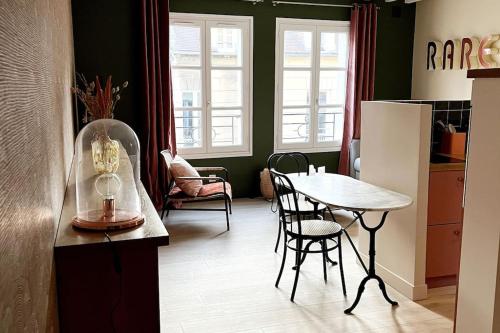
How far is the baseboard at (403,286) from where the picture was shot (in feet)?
11.1

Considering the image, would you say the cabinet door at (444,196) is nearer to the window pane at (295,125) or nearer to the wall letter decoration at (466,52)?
the wall letter decoration at (466,52)

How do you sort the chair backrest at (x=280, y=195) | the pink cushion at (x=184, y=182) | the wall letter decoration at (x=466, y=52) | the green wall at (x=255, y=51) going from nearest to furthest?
the chair backrest at (x=280, y=195) < the pink cushion at (x=184, y=182) < the green wall at (x=255, y=51) < the wall letter decoration at (x=466, y=52)

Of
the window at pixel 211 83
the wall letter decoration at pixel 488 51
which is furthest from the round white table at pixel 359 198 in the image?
the wall letter decoration at pixel 488 51

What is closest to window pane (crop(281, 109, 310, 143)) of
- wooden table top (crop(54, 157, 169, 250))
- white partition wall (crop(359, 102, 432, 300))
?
white partition wall (crop(359, 102, 432, 300))

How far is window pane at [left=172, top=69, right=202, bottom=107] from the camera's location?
5888mm

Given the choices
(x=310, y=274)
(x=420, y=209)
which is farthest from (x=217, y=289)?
(x=420, y=209)

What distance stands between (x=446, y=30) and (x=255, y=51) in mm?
2415

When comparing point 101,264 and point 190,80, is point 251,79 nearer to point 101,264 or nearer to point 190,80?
point 190,80

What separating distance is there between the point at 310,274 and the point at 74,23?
12.1 feet

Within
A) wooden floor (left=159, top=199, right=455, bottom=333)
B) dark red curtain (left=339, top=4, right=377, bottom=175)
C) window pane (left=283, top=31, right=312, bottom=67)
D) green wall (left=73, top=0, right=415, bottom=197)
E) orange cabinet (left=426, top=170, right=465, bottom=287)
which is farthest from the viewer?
dark red curtain (left=339, top=4, right=377, bottom=175)

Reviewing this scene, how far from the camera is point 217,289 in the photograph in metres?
3.52

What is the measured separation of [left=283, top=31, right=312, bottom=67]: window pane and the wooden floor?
2.64 m

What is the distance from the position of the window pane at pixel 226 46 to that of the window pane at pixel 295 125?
37.5 inches

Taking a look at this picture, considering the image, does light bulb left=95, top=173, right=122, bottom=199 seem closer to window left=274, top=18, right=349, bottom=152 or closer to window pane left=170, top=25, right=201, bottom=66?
window pane left=170, top=25, right=201, bottom=66
